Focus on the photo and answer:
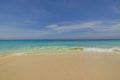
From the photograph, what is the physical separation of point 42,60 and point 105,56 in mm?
957

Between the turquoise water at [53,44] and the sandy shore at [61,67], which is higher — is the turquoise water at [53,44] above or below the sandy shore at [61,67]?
above

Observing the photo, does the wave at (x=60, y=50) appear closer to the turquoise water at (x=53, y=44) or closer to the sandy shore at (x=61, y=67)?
the turquoise water at (x=53, y=44)

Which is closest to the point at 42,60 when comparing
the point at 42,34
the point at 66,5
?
the point at 42,34

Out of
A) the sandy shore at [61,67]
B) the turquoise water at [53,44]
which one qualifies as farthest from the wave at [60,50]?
the sandy shore at [61,67]

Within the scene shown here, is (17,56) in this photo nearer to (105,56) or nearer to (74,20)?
(74,20)

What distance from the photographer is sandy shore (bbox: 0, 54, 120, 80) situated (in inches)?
83.4

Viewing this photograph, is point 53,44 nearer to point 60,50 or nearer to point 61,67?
point 60,50

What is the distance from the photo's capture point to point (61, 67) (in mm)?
2293

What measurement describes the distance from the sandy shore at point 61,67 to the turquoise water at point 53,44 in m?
0.20

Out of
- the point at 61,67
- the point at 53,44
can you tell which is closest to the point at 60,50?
the point at 53,44

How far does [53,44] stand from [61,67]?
58 centimetres

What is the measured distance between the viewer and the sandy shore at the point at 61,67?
2.12 meters

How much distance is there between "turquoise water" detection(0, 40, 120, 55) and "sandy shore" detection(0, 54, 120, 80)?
20 centimetres

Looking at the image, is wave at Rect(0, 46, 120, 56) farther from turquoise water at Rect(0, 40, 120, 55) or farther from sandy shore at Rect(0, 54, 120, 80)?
sandy shore at Rect(0, 54, 120, 80)
